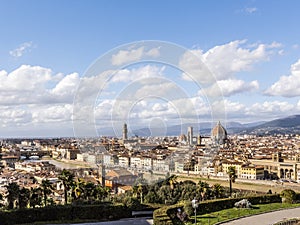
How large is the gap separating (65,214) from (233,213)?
17.1 feet

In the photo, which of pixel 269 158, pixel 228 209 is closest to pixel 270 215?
pixel 228 209

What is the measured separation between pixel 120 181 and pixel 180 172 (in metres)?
13.4

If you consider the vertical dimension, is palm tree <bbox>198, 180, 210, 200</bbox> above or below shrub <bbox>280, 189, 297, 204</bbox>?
below

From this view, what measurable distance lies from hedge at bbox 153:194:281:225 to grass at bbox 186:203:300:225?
35cm

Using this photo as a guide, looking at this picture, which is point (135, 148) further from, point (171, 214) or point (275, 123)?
point (275, 123)

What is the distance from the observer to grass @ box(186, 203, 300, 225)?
9.82 m

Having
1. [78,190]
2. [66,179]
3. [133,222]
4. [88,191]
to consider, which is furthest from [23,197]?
[133,222]

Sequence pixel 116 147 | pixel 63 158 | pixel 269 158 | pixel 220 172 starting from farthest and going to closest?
pixel 63 158, pixel 269 158, pixel 220 172, pixel 116 147

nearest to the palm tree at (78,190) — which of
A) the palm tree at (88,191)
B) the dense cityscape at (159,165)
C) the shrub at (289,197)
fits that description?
the palm tree at (88,191)

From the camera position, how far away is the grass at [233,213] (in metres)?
9.82

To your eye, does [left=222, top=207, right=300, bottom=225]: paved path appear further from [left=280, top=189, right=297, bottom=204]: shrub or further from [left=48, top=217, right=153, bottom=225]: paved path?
[left=48, top=217, right=153, bottom=225]: paved path

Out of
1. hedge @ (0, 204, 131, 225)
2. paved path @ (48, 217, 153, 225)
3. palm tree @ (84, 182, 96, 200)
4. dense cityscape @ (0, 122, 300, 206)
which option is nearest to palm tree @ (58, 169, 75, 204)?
palm tree @ (84, 182, 96, 200)

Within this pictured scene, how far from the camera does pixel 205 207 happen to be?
37.0ft

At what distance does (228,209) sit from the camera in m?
11.5
